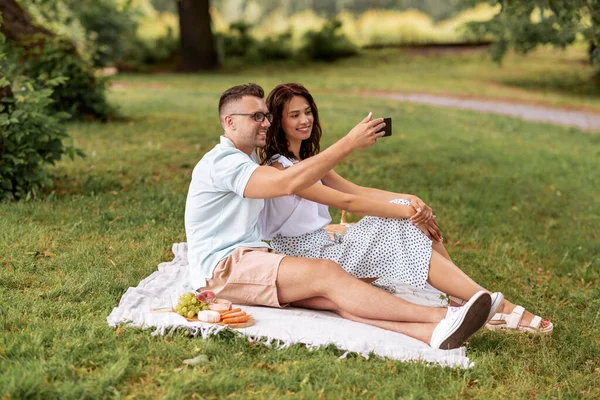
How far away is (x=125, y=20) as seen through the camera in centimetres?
2484

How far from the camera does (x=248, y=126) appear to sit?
4234 millimetres

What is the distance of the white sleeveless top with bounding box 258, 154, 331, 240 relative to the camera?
4.58m

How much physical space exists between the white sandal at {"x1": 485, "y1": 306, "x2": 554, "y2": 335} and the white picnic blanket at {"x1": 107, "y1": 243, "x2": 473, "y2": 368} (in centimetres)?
59

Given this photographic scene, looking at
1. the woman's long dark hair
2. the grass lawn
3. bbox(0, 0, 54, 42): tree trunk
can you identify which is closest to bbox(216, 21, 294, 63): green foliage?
the grass lawn

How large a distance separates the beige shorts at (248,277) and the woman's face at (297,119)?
74cm

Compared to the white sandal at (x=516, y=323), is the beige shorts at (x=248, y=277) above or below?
above

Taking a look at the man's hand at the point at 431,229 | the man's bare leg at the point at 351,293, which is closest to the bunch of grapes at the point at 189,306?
the man's bare leg at the point at 351,293

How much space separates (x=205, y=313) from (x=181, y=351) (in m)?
0.34

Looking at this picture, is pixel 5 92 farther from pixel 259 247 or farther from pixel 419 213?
pixel 419 213

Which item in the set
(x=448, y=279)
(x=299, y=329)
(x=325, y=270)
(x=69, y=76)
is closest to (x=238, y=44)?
(x=69, y=76)

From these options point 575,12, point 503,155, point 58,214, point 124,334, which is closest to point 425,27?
point 503,155

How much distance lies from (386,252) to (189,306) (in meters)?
1.15

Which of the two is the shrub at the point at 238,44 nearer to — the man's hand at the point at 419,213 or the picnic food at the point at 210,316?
the man's hand at the point at 419,213

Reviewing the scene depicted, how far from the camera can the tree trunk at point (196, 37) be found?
23969 millimetres
